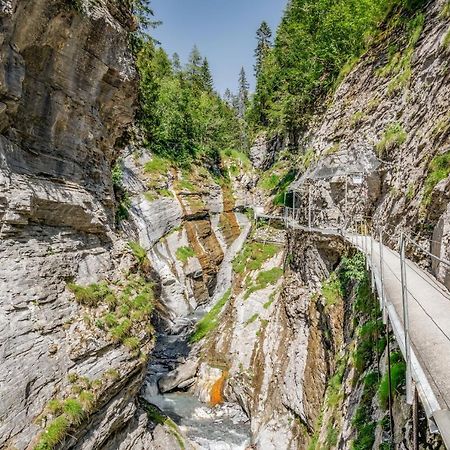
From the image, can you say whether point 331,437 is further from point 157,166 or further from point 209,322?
point 157,166

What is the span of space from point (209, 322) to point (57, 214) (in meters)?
16.0

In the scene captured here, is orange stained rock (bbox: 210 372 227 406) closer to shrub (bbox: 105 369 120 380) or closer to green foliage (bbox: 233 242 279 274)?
green foliage (bbox: 233 242 279 274)

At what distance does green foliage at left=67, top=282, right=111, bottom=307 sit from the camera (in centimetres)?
1146

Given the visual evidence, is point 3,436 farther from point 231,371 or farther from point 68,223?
point 231,371

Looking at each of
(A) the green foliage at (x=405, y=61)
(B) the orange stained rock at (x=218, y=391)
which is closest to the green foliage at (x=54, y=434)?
(B) the orange stained rock at (x=218, y=391)

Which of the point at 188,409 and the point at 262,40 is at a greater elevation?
the point at 262,40

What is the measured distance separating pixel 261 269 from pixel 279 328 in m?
6.53

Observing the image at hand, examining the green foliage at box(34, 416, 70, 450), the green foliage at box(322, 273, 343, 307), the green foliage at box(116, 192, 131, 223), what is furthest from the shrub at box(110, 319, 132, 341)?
the green foliage at box(116, 192, 131, 223)

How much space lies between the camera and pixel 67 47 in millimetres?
12438

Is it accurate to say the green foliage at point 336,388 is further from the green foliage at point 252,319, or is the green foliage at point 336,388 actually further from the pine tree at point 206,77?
the pine tree at point 206,77

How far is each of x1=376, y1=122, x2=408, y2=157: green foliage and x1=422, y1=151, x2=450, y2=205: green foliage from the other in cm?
378

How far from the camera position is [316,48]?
91.9 feet

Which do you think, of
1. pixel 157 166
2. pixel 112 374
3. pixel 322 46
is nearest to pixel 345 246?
pixel 112 374

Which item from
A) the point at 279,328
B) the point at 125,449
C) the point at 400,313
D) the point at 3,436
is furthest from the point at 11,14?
the point at 279,328
